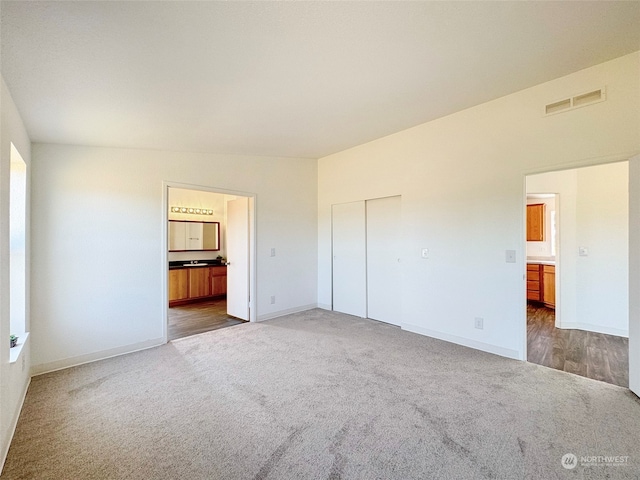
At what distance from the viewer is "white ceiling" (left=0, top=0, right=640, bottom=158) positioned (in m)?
1.62

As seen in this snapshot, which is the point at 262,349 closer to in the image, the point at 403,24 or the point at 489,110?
the point at 403,24

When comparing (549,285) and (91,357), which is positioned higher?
(549,285)

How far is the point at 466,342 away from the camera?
134 inches

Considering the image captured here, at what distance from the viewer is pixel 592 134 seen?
253 cm

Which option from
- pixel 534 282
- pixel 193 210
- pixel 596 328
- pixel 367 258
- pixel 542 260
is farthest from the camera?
pixel 193 210

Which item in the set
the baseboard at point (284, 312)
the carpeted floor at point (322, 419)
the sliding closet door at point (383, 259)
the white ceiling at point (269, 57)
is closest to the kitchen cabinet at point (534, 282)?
the sliding closet door at point (383, 259)

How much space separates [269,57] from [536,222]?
650cm

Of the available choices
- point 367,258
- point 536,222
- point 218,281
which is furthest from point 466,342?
point 218,281

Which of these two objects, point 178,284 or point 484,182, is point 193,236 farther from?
point 484,182

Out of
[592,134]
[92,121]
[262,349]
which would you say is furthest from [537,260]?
[92,121]

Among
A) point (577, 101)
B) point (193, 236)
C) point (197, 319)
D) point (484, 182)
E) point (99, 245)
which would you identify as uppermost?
point (577, 101)

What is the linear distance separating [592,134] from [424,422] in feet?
9.23

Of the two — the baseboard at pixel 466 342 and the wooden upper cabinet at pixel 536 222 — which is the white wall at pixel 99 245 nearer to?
the baseboard at pixel 466 342

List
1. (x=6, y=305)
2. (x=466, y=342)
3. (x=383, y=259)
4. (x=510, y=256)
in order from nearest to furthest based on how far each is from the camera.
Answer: (x=6, y=305) → (x=510, y=256) → (x=466, y=342) → (x=383, y=259)
